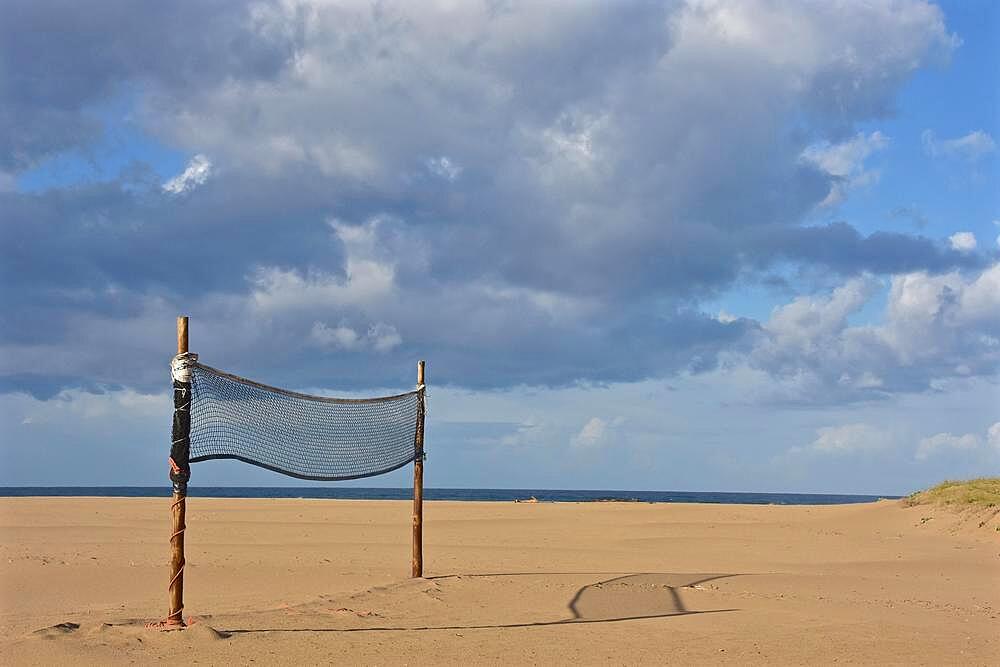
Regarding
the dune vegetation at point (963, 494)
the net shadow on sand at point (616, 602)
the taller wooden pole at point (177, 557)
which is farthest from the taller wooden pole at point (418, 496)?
the dune vegetation at point (963, 494)

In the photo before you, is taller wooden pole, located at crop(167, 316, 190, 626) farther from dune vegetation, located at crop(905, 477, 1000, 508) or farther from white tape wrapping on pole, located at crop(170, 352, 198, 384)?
dune vegetation, located at crop(905, 477, 1000, 508)

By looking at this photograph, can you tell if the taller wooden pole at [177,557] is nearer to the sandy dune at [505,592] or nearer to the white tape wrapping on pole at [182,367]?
the sandy dune at [505,592]

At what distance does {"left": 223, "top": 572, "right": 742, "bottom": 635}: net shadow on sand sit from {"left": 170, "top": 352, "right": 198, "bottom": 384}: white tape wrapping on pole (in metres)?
2.61

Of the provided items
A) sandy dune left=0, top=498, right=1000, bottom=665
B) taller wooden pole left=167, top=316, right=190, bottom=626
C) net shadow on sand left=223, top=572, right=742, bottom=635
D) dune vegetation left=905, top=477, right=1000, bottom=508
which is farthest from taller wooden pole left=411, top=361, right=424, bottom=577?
dune vegetation left=905, top=477, right=1000, bottom=508

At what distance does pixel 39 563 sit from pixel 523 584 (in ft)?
26.1

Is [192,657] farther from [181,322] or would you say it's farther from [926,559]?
[926,559]

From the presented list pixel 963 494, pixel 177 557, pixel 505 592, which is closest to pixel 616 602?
pixel 505 592

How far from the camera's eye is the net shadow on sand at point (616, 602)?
1010 centimetres

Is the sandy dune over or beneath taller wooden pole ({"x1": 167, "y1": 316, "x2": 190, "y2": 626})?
beneath

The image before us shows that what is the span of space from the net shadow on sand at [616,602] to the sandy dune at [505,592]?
0.05m

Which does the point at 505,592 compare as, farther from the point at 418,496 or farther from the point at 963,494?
the point at 963,494

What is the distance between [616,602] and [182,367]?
661 centimetres

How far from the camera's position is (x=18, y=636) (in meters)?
8.69

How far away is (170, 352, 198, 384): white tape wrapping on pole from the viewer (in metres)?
9.02
